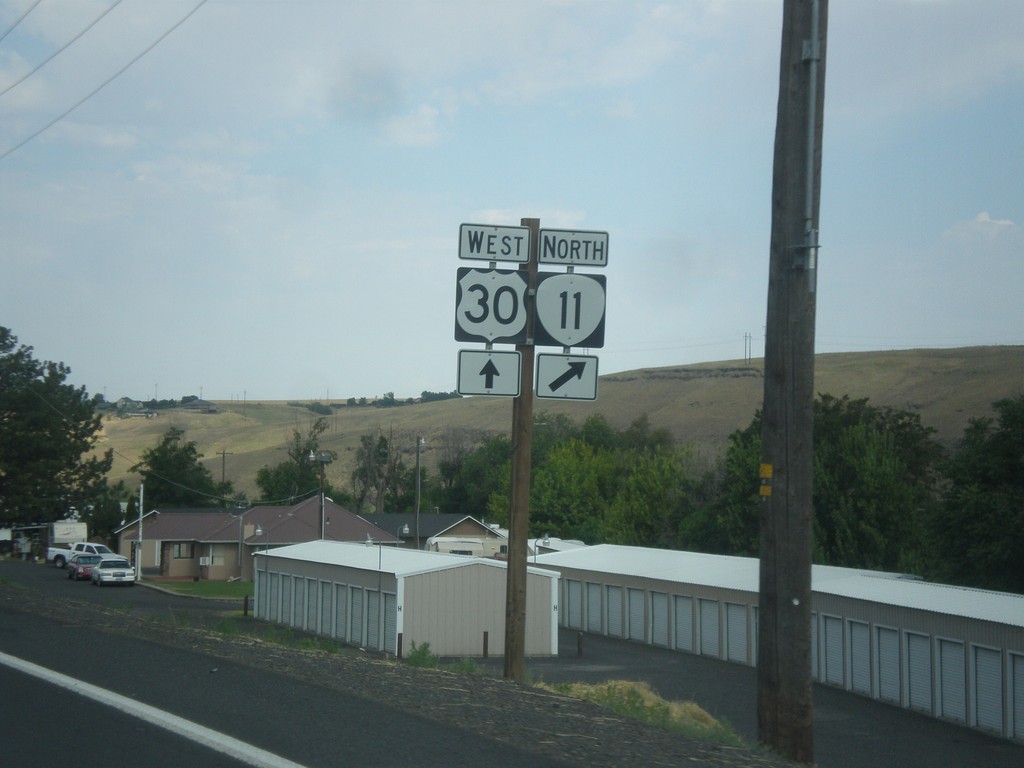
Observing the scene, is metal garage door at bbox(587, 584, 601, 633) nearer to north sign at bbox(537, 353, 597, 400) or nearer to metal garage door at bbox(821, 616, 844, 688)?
metal garage door at bbox(821, 616, 844, 688)

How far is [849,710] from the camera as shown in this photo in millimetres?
27391

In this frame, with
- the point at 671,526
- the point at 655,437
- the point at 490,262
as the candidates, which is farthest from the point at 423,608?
the point at 655,437

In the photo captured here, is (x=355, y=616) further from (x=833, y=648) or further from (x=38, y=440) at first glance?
(x=38, y=440)

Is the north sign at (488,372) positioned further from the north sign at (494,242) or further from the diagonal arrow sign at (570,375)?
the north sign at (494,242)

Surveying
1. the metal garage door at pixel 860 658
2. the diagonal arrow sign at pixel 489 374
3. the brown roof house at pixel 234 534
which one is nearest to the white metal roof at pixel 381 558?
the metal garage door at pixel 860 658

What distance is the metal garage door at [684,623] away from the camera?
129 ft

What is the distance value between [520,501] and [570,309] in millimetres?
2502

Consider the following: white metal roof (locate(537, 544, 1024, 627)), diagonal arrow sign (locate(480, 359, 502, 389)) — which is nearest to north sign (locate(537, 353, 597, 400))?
diagonal arrow sign (locate(480, 359, 502, 389))

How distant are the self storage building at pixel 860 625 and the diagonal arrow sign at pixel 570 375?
7143mm

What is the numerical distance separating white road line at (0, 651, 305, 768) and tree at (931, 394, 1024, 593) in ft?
105

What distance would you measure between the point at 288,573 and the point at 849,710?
26057 mm

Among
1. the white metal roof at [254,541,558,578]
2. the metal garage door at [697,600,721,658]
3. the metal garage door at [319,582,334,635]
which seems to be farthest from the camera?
the metal garage door at [319,582,334,635]

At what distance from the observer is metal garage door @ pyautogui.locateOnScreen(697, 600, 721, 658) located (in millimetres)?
37656

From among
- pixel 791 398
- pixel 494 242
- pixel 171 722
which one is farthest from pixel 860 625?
pixel 171 722
